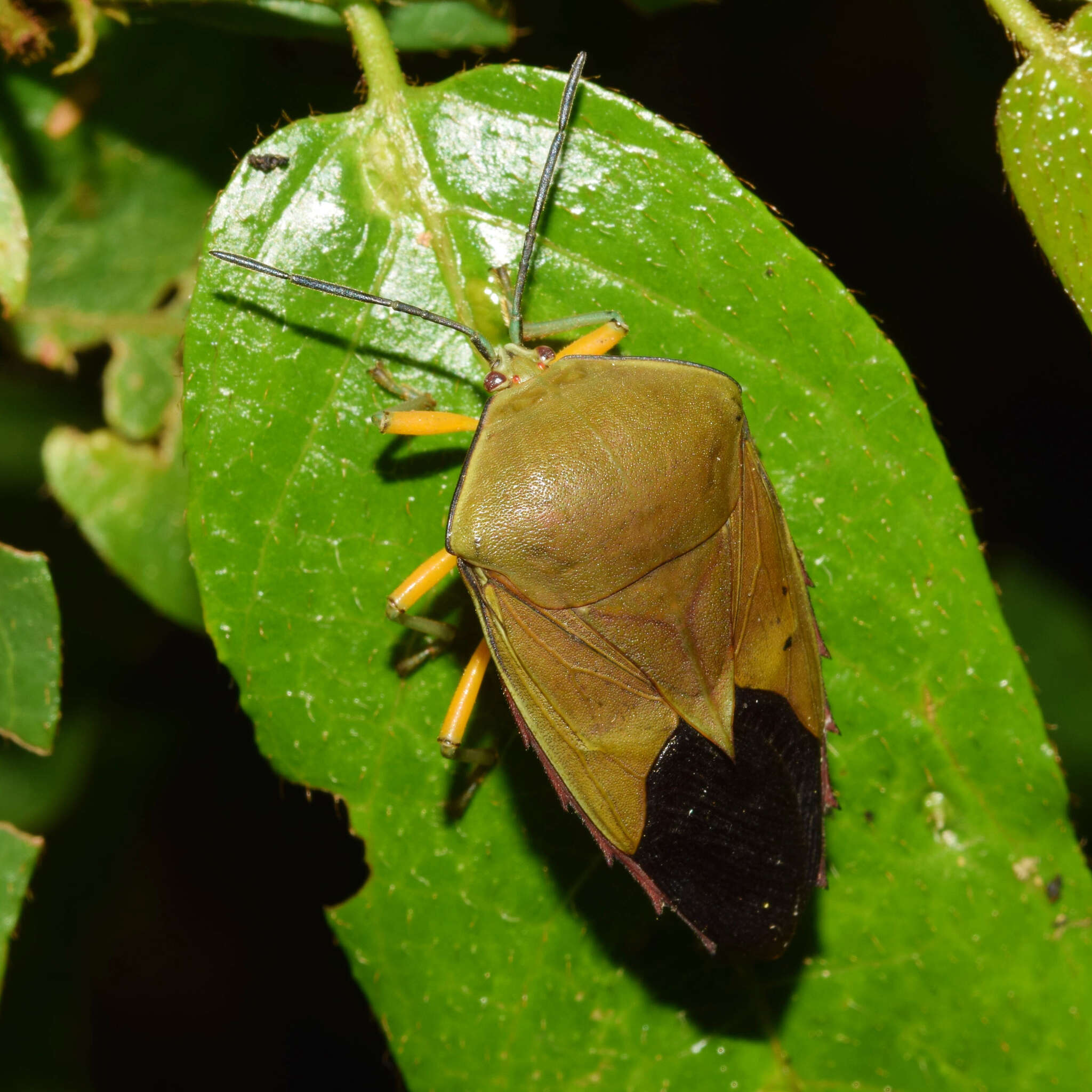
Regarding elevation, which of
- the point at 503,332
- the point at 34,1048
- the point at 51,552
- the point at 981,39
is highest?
the point at 981,39

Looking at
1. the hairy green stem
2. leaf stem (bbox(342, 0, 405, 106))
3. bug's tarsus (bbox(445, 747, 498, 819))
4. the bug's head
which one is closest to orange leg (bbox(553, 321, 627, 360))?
the bug's head

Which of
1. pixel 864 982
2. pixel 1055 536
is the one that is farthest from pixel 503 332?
pixel 1055 536

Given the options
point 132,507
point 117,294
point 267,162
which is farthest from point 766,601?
point 117,294

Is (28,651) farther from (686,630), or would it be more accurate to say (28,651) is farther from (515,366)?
(686,630)

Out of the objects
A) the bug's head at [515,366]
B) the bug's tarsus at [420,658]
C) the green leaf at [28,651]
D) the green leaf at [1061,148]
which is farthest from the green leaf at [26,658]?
the green leaf at [1061,148]

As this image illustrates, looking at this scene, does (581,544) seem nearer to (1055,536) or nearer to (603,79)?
(603,79)

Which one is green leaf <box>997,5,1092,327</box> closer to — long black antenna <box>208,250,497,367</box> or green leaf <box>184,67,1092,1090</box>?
green leaf <box>184,67,1092,1090</box>

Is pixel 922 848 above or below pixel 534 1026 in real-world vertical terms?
above
